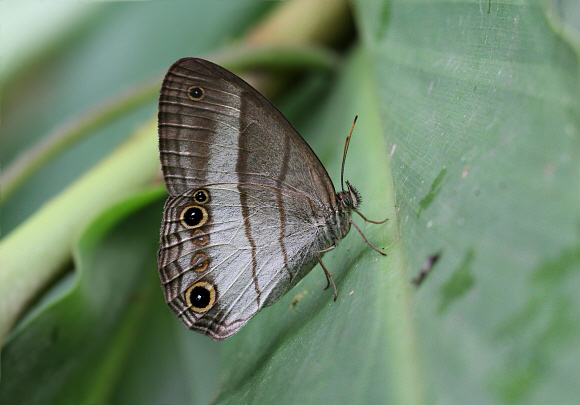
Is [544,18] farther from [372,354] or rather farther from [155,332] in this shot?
[155,332]

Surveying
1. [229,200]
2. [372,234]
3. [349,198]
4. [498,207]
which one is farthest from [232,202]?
[498,207]

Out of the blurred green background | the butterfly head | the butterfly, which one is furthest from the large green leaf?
the butterfly

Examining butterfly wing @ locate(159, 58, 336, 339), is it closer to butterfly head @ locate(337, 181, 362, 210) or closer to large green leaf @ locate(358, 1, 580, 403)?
butterfly head @ locate(337, 181, 362, 210)

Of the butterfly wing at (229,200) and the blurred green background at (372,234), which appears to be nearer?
the blurred green background at (372,234)

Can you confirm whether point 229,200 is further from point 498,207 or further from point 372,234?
point 498,207

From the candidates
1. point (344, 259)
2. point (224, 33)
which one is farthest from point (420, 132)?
point (224, 33)

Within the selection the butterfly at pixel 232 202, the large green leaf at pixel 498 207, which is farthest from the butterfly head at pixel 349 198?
the large green leaf at pixel 498 207

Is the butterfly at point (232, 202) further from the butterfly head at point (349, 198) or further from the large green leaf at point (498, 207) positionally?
the large green leaf at point (498, 207)

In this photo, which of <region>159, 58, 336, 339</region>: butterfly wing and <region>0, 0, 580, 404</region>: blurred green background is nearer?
<region>0, 0, 580, 404</region>: blurred green background

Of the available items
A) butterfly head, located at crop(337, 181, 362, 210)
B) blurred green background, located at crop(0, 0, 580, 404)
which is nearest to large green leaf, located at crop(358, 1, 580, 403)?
blurred green background, located at crop(0, 0, 580, 404)
